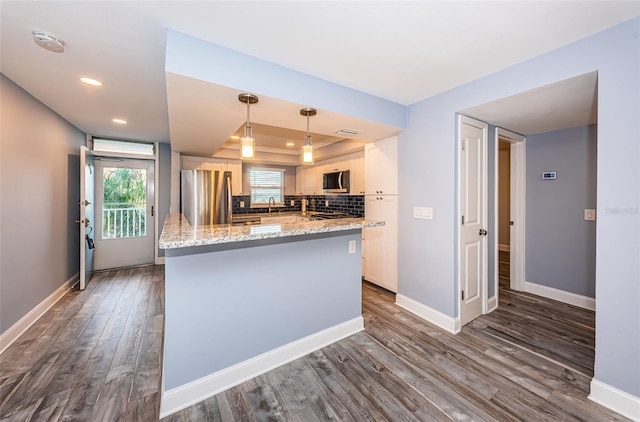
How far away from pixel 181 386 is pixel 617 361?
2854 mm

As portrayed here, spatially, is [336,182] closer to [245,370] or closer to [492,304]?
[492,304]

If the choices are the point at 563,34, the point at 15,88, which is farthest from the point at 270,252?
the point at 15,88

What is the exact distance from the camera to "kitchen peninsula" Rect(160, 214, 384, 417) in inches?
66.6

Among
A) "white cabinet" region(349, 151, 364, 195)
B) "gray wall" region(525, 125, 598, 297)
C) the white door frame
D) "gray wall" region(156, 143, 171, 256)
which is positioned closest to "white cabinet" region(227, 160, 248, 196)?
"gray wall" region(156, 143, 171, 256)

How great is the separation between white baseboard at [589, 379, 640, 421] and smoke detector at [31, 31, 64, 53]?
437 cm

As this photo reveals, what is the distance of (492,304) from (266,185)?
473 centimetres

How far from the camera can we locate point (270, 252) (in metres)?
2.07

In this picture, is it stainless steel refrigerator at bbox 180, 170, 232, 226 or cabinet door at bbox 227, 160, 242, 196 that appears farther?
cabinet door at bbox 227, 160, 242, 196

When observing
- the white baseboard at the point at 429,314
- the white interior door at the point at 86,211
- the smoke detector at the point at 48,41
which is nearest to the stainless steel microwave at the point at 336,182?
the white baseboard at the point at 429,314

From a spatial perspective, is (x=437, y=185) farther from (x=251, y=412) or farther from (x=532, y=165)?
(x=251, y=412)

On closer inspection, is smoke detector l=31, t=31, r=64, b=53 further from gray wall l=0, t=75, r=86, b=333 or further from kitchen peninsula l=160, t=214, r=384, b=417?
kitchen peninsula l=160, t=214, r=384, b=417

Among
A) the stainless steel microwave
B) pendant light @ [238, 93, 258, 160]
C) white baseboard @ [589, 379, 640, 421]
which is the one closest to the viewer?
white baseboard @ [589, 379, 640, 421]

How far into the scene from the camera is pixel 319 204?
19.5 feet

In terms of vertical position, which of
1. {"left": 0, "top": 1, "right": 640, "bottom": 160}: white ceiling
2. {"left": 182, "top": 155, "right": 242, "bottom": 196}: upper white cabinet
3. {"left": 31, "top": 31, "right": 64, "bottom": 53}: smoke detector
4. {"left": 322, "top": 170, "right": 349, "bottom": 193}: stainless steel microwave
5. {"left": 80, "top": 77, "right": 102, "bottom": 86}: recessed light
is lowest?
{"left": 322, "top": 170, "right": 349, "bottom": 193}: stainless steel microwave
